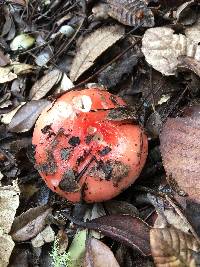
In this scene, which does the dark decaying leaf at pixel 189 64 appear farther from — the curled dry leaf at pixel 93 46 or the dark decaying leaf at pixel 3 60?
→ the dark decaying leaf at pixel 3 60

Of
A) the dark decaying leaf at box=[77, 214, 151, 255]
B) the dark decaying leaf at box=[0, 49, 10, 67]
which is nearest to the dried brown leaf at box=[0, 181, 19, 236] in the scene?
the dark decaying leaf at box=[77, 214, 151, 255]

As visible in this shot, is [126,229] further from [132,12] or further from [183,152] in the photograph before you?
[132,12]

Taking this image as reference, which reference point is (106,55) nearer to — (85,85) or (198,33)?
(85,85)

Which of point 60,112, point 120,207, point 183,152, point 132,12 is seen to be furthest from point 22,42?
point 183,152

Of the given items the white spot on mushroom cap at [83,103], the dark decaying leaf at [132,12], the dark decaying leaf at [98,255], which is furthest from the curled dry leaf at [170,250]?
the dark decaying leaf at [132,12]

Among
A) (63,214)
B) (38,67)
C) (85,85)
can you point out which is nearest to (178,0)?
(85,85)
